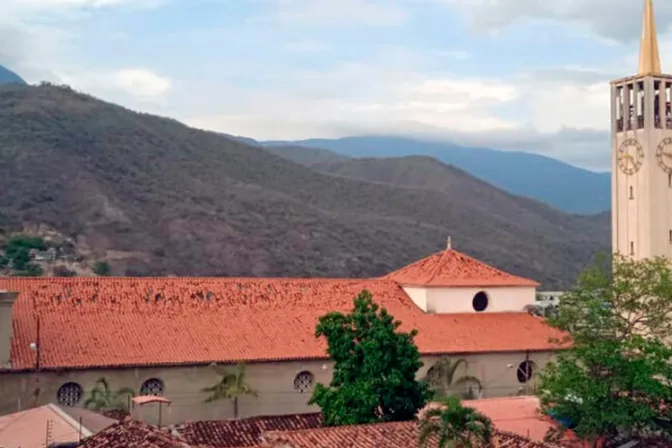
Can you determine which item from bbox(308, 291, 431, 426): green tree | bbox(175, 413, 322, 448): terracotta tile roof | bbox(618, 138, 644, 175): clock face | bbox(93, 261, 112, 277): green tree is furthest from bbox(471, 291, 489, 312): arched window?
bbox(93, 261, 112, 277): green tree

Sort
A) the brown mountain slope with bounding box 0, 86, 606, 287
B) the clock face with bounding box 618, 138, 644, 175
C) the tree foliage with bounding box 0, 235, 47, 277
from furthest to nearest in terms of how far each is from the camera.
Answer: the brown mountain slope with bounding box 0, 86, 606, 287, the tree foliage with bounding box 0, 235, 47, 277, the clock face with bounding box 618, 138, 644, 175

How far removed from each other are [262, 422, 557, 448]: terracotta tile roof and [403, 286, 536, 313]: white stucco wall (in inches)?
481

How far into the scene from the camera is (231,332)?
27250mm

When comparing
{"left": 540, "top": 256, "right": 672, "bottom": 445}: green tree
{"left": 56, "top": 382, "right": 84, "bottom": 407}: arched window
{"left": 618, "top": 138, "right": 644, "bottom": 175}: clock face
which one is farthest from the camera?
{"left": 618, "top": 138, "right": 644, "bottom": 175}: clock face

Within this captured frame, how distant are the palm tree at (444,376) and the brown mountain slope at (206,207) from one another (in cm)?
4256

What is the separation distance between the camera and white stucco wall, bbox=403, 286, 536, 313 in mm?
31641

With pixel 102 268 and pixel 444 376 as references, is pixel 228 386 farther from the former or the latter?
pixel 102 268

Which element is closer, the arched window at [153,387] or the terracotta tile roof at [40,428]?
the terracotta tile roof at [40,428]

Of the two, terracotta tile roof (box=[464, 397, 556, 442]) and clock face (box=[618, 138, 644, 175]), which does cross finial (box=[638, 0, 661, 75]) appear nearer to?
clock face (box=[618, 138, 644, 175])

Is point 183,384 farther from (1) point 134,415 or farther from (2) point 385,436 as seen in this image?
(2) point 385,436

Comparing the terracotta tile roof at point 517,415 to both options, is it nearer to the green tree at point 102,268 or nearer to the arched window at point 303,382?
the arched window at point 303,382

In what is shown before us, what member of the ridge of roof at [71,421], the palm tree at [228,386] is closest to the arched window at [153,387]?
the palm tree at [228,386]

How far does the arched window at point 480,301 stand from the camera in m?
32.3

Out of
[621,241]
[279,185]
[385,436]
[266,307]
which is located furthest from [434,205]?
[385,436]
